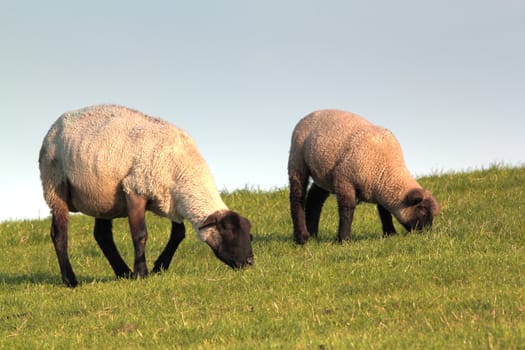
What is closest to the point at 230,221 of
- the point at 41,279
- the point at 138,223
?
the point at 138,223

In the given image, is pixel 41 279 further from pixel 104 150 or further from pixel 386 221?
pixel 386 221

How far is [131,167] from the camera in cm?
1316

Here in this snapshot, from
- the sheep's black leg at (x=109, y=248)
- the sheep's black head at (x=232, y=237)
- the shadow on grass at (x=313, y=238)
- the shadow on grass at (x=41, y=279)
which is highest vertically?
the sheep's black head at (x=232, y=237)

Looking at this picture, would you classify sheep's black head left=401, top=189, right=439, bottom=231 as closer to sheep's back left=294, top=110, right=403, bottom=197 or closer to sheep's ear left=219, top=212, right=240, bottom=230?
sheep's back left=294, top=110, right=403, bottom=197

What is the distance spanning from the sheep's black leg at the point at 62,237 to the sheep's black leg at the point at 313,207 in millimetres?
5871

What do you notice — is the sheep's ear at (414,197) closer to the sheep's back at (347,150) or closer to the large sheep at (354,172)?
the large sheep at (354,172)

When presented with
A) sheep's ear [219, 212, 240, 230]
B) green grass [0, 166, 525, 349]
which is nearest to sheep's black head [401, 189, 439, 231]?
green grass [0, 166, 525, 349]

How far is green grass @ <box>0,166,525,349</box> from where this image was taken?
8.23 m

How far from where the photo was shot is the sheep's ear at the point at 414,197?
52.8 feet

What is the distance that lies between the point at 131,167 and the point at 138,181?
32cm

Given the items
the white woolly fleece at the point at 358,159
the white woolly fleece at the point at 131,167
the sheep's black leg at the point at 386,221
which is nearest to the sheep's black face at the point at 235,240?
the white woolly fleece at the point at 131,167

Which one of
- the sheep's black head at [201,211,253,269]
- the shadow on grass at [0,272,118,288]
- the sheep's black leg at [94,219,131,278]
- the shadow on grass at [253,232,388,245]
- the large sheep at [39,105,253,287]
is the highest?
the large sheep at [39,105,253,287]

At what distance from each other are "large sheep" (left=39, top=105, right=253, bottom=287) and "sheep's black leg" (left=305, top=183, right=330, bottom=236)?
452cm

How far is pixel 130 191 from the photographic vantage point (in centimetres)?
1310
